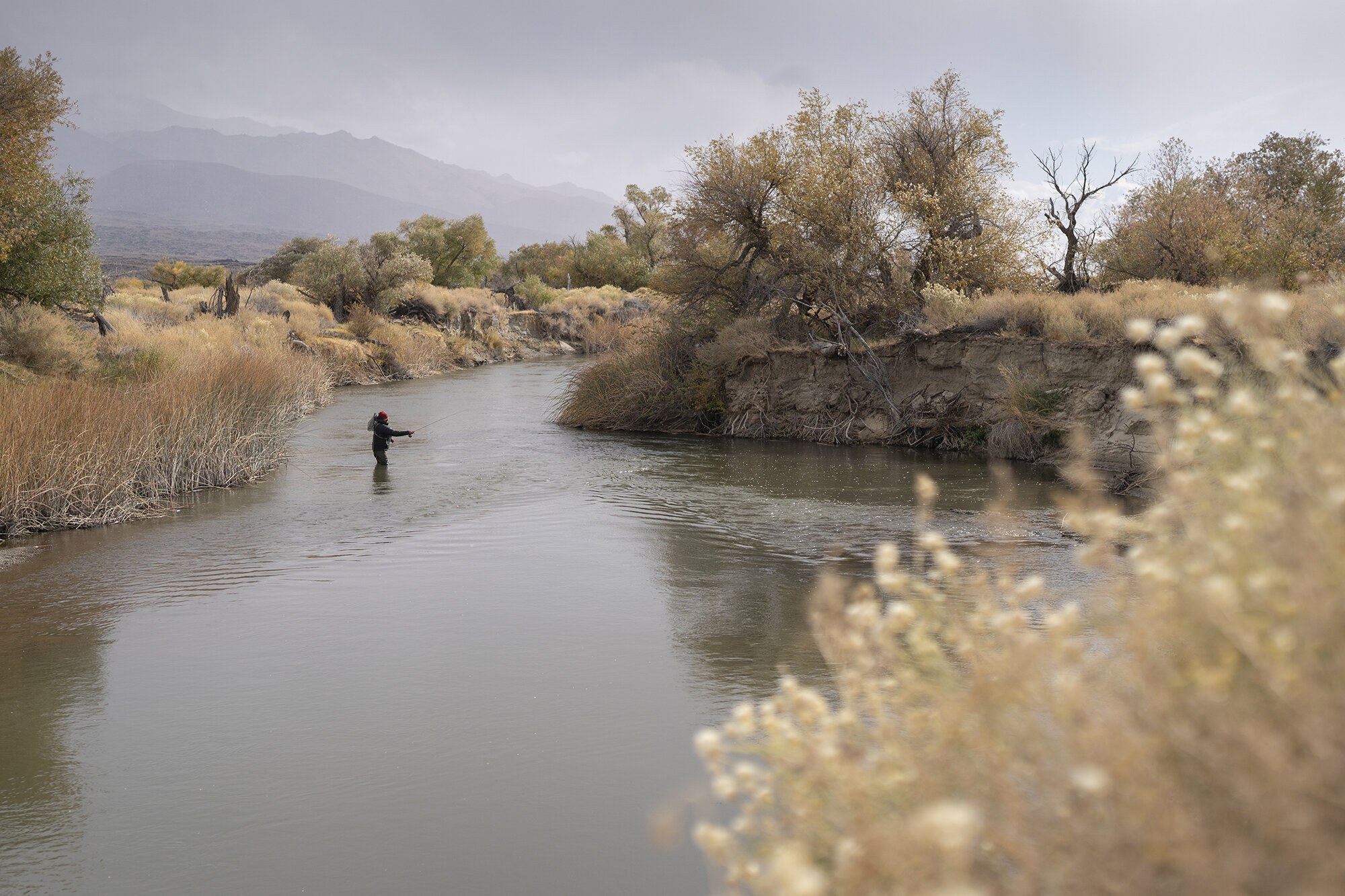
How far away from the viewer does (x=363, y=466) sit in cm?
1600

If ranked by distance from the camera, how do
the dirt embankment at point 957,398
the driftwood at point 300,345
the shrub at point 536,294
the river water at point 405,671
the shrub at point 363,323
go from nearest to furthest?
the river water at point 405,671 → the dirt embankment at point 957,398 → the driftwood at point 300,345 → the shrub at point 363,323 → the shrub at point 536,294

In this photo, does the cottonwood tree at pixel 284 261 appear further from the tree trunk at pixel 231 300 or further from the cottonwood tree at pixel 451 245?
the tree trunk at pixel 231 300

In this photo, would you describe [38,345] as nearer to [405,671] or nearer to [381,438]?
[381,438]

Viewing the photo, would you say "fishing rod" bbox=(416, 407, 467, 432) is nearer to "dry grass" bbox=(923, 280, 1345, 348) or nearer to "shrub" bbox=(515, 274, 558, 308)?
"dry grass" bbox=(923, 280, 1345, 348)

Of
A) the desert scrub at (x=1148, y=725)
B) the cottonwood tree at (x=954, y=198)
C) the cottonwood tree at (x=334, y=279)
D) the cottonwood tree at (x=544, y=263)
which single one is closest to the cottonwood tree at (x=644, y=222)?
the cottonwood tree at (x=544, y=263)

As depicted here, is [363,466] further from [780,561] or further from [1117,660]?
[1117,660]

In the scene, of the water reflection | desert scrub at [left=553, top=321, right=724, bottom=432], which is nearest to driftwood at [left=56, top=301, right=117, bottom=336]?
desert scrub at [left=553, top=321, right=724, bottom=432]

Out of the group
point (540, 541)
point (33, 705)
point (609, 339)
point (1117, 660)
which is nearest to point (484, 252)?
point (609, 339)

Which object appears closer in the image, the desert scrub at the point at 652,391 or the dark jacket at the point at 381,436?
the dark jacket at the point at 381,436

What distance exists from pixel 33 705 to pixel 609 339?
22.2 meters

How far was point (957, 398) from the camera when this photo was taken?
57.3 ft

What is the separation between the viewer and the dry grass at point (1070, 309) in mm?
14281

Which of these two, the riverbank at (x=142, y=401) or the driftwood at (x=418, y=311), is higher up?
the driftwood at (x=418, y=311)

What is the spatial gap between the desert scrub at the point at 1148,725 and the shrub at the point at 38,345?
59.9 ft
